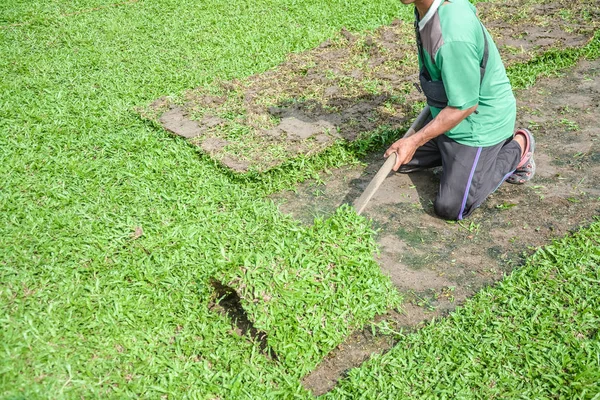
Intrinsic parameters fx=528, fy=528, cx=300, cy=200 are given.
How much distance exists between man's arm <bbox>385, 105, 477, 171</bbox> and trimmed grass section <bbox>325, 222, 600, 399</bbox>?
972 mm

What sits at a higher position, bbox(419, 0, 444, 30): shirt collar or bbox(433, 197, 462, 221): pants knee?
bbox(419, 0, 444, 30): shirt collar

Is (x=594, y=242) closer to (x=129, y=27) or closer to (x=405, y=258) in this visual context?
(x=405, y=258)

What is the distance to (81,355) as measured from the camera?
2529 millimetres

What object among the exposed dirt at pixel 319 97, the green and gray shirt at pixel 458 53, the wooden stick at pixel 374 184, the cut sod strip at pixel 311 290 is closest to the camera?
the cut sod strip at pixel 311 290

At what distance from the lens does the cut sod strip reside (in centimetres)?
264

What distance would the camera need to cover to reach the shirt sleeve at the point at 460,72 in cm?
316

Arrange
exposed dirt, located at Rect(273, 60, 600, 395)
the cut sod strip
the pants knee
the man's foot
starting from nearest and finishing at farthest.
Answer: the cut sod strip, exposed dirt, located at Rect(273, 60, 600, 395), the pants knee, the man's foot

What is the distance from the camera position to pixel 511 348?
2.67 meters

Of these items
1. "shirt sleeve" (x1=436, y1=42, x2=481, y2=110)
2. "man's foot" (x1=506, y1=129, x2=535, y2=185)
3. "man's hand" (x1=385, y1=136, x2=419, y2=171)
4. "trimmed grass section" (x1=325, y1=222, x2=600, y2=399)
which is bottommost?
"trimmed grass section" (x1=325, y1=222, x2=600, y2=399)

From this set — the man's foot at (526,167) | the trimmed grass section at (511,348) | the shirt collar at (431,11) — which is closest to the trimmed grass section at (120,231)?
the trimmed grass section at (511,348)

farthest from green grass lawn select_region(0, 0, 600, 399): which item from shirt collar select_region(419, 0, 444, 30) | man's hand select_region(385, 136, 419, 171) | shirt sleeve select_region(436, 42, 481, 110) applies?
shirt collar select_region(419, 0, 444, 30)

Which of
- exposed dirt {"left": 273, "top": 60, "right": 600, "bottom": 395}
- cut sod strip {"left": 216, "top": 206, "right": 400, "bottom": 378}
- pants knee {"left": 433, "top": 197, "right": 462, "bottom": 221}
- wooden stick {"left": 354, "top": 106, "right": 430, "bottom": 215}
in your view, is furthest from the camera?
pants knee {"left": 433, "top": 197, "right": 462, "bottom": 221}

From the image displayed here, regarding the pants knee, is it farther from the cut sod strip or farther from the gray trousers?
the cut sod strip

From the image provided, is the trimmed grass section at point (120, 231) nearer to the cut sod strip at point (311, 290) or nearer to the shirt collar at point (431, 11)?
the cut sod strip at point (311, 290)
